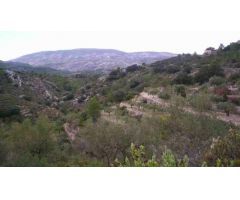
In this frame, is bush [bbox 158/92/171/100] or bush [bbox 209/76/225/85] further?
bush [bbox 209/76/225/85]

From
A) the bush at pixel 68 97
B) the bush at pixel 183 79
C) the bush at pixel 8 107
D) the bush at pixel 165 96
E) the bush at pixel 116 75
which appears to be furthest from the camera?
the bush at pixel 116 75

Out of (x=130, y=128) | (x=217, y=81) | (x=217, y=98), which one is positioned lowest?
(x=217, y=81)

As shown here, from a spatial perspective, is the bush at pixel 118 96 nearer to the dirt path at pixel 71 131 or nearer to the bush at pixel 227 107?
the dirt path at pixel 71 131

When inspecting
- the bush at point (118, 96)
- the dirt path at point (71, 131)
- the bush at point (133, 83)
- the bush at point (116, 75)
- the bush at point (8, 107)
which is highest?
the bush at point (8, 107)

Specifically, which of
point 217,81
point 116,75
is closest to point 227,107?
point 217,81

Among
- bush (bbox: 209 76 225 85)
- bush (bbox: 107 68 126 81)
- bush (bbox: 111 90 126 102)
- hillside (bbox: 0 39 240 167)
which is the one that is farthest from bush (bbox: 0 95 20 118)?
bush (bbox: 107 68 126 81)

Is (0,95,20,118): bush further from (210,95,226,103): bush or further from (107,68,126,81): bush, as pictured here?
(107,68,126,81): bush

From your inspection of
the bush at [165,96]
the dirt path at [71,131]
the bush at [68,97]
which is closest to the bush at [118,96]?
the bush at [165,96]

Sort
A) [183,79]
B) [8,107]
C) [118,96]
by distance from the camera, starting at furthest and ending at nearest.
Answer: [183,79] < [118,96] < [8,107]

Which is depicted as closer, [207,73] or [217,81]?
[217,81]

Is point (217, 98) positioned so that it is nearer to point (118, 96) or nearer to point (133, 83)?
point (118, 96)

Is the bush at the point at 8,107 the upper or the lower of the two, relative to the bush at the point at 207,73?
upper

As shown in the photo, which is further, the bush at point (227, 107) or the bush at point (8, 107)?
the bush at point (227, 107)
